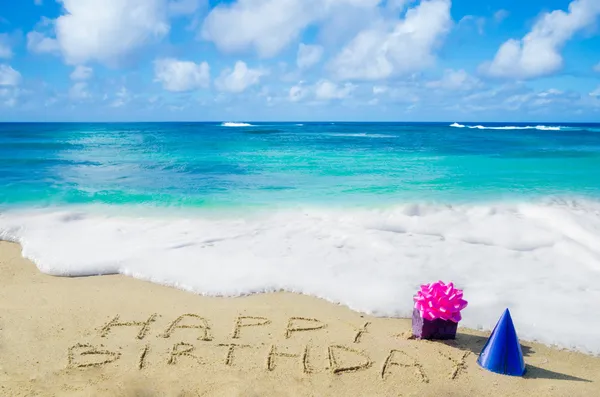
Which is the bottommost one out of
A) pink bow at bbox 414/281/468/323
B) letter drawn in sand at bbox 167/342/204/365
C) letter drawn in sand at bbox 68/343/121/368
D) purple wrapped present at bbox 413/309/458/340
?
letter drawn in sand at bbox 68/343/121/368

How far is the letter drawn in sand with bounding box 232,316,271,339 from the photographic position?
4.20m

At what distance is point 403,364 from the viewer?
12.0ft

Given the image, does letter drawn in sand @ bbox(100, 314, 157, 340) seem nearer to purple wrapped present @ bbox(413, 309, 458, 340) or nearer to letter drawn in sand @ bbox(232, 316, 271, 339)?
letter drawn in sand @ bbox(232, 316, 271, 339)

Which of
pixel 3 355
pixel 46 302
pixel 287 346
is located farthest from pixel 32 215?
pixel 287 346

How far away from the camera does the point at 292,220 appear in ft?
26.7

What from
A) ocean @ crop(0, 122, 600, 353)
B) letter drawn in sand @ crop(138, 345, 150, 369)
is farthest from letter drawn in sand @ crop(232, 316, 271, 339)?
letter drawn in sand @ crop(138, 345, 150, 369)

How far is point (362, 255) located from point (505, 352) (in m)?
2.76

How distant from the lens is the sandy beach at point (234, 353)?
3.36 metres

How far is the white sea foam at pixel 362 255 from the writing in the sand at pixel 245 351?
774 mm

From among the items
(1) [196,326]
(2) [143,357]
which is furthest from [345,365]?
(2) [143,357]

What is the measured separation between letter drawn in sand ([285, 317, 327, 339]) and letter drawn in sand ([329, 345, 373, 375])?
1.26 feet

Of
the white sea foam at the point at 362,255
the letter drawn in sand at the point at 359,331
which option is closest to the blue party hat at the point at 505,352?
the white sea foam at the point at 362,255

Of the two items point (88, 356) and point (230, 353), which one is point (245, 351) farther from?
point (88, 356)

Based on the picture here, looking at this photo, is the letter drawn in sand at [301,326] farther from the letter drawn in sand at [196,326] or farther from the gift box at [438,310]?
the gift box at [438,310]
